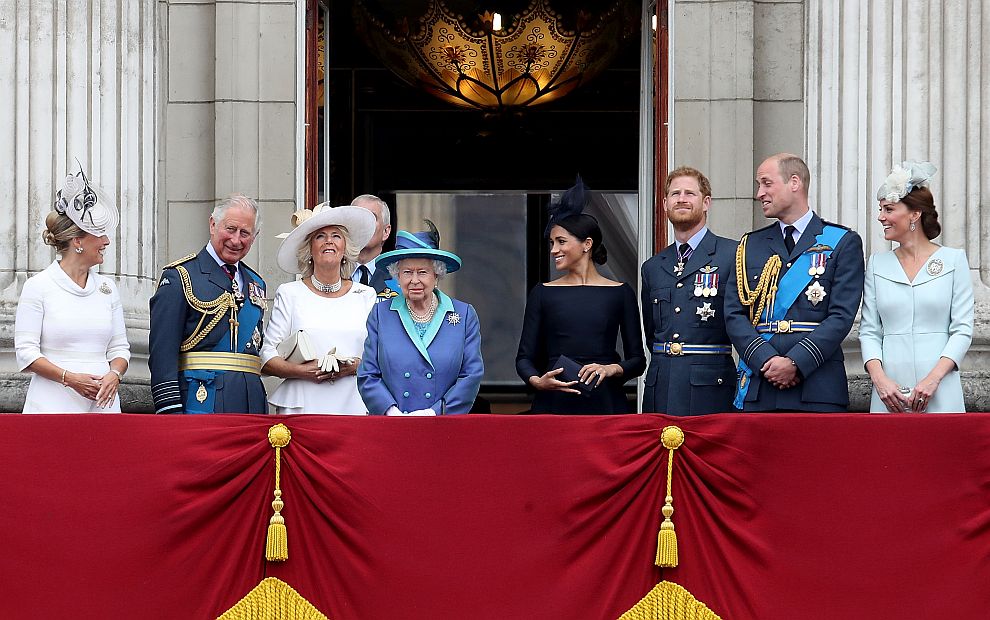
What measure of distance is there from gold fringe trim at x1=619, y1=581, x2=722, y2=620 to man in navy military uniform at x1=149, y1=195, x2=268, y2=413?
84.6 inches

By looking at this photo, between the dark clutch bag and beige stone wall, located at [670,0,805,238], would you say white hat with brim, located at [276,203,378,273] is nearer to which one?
the dark clutch bag

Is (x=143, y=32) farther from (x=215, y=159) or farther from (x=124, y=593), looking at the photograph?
(x=124, y=593)

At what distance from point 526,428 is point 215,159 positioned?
404 centimetres

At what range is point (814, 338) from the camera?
665cm

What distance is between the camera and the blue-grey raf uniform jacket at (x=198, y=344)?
22.7 feet

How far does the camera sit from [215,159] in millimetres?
9375

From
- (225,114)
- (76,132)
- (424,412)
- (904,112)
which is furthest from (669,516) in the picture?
(76,132)

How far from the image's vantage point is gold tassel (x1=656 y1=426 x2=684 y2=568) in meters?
5.95

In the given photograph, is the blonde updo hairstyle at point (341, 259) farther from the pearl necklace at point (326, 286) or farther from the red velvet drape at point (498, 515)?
the red velvet drape at point (498, 515)

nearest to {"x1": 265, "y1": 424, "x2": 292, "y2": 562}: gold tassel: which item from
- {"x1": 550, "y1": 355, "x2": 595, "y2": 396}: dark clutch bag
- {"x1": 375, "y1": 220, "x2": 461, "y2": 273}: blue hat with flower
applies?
{"x1": 375, "y1": 220, "x2": 461, "y2": 273}: blue hat with flower

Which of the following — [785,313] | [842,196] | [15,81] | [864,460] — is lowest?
[864,460]

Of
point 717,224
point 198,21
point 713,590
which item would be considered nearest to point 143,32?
point 198,21

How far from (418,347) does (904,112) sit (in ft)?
12.1

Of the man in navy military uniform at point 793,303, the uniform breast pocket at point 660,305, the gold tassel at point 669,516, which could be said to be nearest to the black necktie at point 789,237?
the man in navy military uniform at point 793,303
